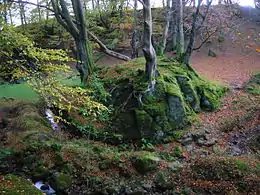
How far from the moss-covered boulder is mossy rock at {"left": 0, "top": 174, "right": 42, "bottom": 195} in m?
4.14

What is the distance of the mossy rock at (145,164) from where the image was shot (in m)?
6.84

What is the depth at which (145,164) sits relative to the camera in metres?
6.87

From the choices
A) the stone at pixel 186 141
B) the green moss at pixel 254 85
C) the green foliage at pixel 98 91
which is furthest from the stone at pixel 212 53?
the stone at pixel 186 141

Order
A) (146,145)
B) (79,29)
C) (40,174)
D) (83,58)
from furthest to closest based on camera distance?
(83,58)
(79,29)
(146,145)
(40,174)

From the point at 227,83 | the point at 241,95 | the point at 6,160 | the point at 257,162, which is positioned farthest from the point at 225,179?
the point at 227,83

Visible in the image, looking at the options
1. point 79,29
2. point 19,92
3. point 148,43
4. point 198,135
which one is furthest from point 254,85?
point 19,92

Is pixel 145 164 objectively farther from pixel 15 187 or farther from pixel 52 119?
pixel 52 119

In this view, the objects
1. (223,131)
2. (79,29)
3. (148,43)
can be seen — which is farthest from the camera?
(79,29)

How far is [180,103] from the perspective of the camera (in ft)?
31.1

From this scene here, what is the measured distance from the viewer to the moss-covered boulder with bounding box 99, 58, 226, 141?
8.85 meters

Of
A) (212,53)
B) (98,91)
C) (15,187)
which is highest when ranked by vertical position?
(212,53)

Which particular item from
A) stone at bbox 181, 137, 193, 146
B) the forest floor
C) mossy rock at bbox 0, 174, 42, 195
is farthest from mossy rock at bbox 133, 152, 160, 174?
mossy rock at bbox 0, 174, 42, 195

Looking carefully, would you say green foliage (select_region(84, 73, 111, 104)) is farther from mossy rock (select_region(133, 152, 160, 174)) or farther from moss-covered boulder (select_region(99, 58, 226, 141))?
mossy rock (select_region(133, 152, 160, 174))

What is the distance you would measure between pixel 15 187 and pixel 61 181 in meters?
1.46
